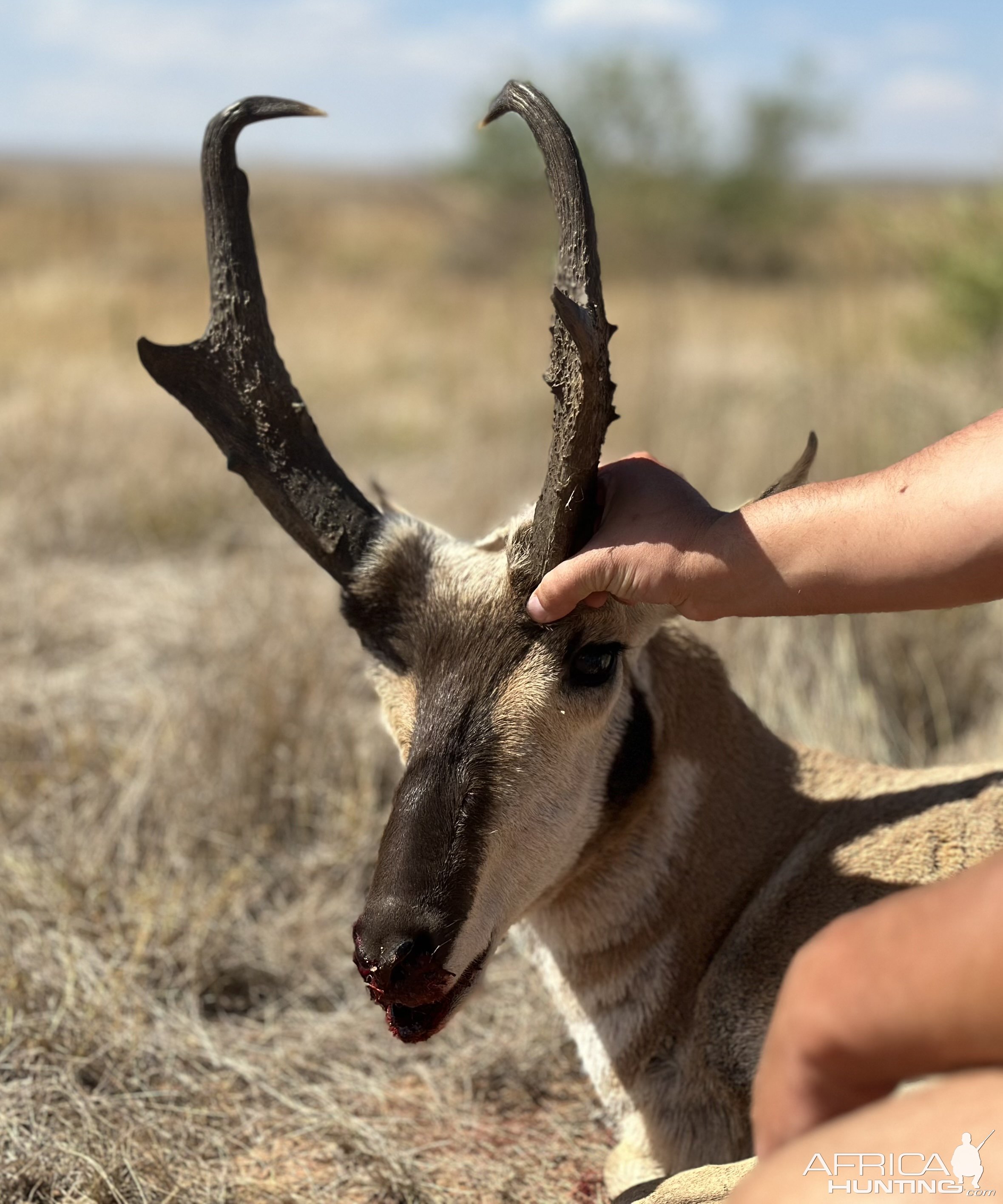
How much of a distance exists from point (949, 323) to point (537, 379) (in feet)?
15.7

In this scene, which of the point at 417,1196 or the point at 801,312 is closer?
the point at 417,1196

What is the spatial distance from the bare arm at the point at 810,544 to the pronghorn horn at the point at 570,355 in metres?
0.09

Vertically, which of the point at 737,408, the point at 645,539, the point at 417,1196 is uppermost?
the point at 737,408

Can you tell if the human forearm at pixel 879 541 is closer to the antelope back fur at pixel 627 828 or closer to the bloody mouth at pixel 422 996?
the antelope back fur at pixel 627 828

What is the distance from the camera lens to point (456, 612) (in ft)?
8.87

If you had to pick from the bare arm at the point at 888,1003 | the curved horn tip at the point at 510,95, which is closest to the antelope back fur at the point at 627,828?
the curved horn tip at the point at 510,95

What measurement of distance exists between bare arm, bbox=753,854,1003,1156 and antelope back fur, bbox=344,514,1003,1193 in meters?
1.19

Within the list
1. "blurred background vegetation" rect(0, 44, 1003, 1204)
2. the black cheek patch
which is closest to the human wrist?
the black cheek patch

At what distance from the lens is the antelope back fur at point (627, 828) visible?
2.56 meters

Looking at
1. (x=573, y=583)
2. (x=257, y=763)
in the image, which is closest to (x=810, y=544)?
(x=573, y=583)

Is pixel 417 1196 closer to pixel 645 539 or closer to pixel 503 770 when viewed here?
pixel 503 770

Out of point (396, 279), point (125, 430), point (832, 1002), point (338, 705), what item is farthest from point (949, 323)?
point (396, 279)

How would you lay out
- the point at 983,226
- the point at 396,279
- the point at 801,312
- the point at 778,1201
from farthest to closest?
the point at 396,279 < the point at 801,312 < the point at 983,226 < the point at 778,1201

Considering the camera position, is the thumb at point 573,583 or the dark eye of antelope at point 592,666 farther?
the dark eye of antelope at point 592,666
